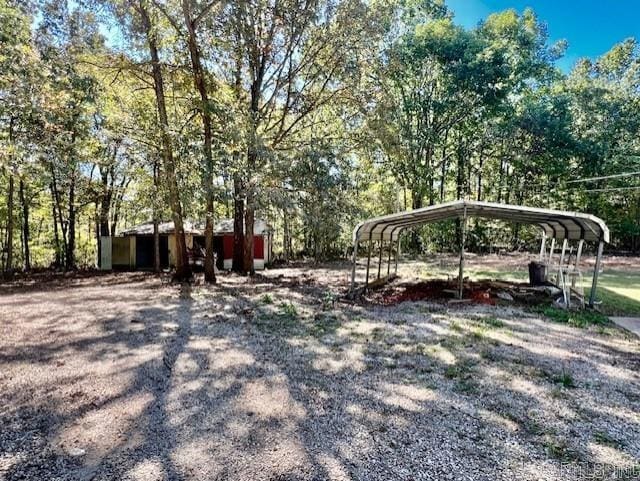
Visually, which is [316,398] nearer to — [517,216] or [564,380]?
[564,380]

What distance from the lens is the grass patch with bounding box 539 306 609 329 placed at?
6.05 meters

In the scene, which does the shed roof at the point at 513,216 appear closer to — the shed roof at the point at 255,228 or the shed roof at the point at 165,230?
the shed roof at the point at 255,228

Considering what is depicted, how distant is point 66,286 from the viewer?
34.7ft

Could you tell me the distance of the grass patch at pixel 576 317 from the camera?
605 centimetres

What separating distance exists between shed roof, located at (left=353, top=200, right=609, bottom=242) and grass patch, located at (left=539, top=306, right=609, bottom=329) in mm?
1308

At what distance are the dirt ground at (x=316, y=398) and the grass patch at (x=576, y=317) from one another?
1.28 ft

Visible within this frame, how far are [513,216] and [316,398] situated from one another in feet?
22.5

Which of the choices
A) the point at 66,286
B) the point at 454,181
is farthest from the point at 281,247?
the point at 66,286

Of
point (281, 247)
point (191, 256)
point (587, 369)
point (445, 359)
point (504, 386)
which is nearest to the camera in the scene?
point (504, 386)

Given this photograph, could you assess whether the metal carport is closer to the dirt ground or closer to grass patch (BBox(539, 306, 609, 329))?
grass patch (BBox(539, 306, 609, 329))

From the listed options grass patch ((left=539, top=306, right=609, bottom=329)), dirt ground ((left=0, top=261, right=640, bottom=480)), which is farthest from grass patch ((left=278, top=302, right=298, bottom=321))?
grass patch ((left=539, top=306, right=609, bottom=329))

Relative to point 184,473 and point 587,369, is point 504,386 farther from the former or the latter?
point 184,473

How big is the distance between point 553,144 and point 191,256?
17694 millimetres

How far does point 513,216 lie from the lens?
8.47 metres
